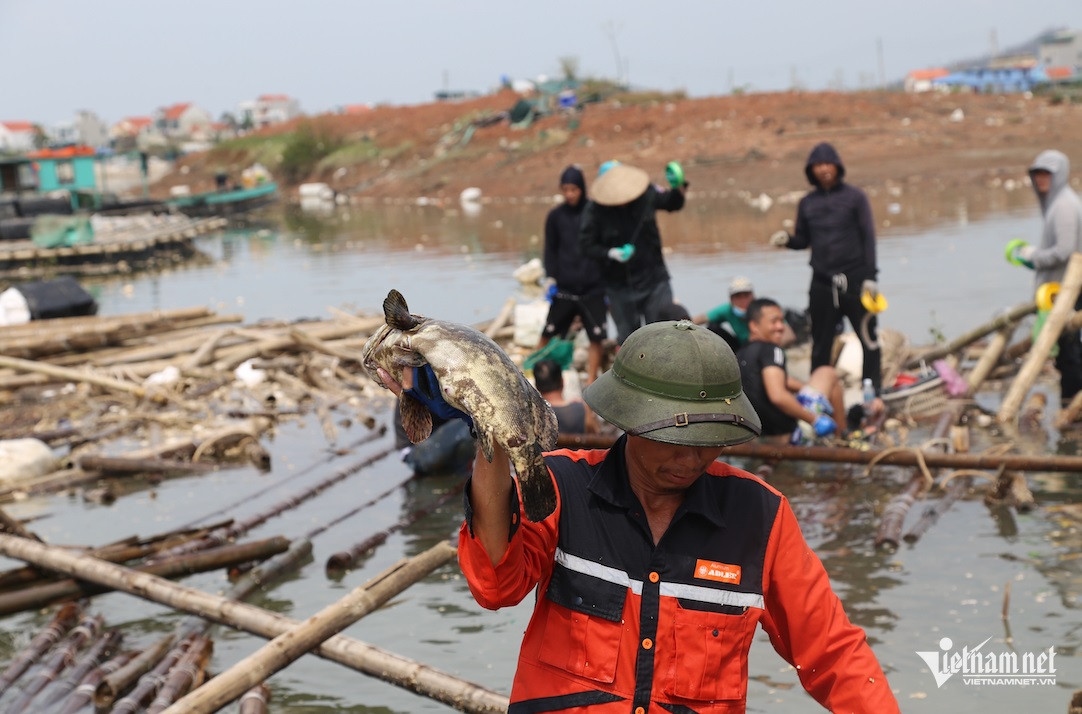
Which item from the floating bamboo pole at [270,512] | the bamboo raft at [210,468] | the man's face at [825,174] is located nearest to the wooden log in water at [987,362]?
the bamboo raft at [210,468]

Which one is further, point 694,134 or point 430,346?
point 694,134

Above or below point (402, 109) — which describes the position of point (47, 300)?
below

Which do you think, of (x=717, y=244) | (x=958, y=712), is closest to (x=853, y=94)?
(x=717, y=244)

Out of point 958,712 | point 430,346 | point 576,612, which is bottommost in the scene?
point 958,712

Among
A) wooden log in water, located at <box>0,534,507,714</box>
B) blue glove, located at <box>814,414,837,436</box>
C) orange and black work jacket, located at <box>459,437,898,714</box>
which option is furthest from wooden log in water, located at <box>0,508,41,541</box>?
blue glove, located at <box>814,414,837,436</box>

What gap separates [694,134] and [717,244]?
21.4m

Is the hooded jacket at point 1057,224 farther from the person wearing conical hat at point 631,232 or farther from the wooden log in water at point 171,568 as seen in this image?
the wooden log in water at point 171,568

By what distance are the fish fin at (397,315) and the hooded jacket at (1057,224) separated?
683 cm

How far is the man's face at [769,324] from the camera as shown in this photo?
750 cm

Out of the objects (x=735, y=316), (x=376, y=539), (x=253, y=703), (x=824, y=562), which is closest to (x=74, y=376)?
(x=376, y=539)

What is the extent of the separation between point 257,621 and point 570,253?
5437 millimetres

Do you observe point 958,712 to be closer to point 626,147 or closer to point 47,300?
point 47,300

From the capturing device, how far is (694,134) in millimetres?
42812

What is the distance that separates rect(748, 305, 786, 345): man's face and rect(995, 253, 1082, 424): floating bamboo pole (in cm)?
183
